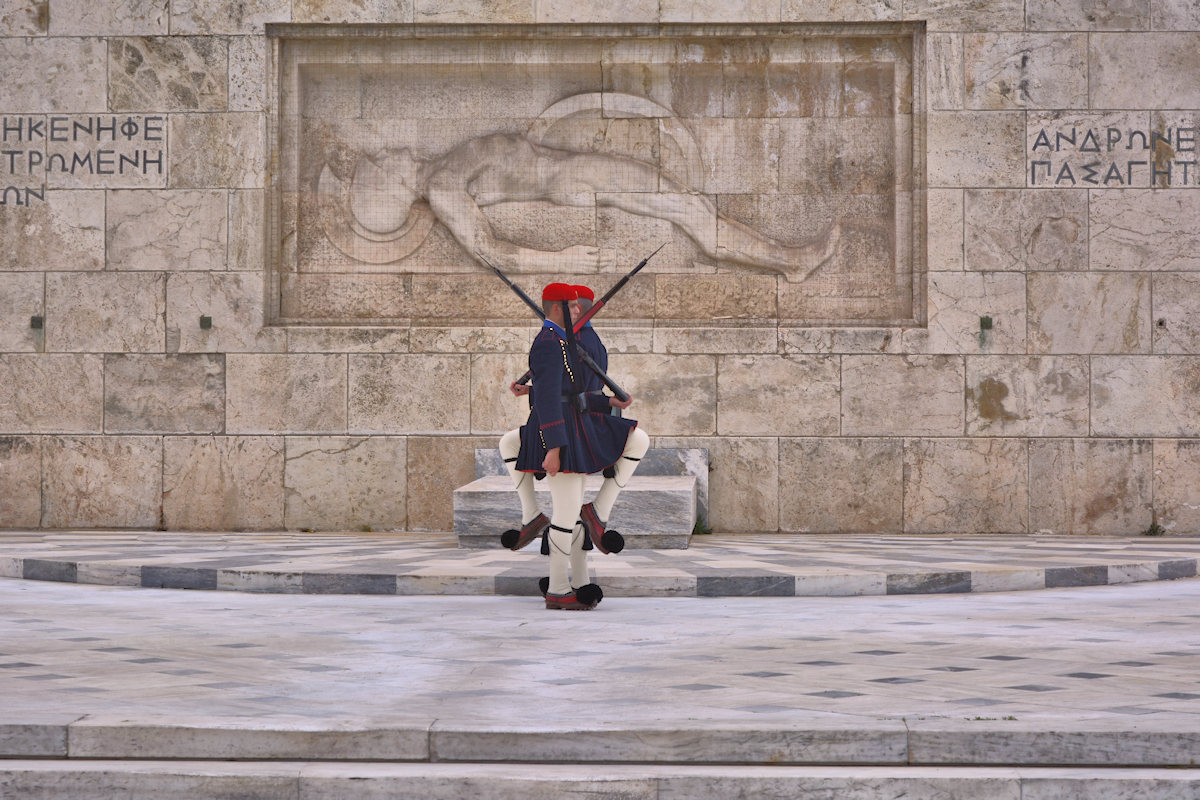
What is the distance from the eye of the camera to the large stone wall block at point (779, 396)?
13758 mm

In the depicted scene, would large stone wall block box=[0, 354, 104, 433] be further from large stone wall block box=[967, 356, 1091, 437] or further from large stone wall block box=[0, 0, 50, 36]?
large stone wall block box=[967, 356, 1091, 437]

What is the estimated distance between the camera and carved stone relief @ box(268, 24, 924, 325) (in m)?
14.1

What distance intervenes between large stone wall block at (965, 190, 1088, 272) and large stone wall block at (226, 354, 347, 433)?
20.4 feet

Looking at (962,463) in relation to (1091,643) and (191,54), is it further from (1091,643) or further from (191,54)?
(191,54)

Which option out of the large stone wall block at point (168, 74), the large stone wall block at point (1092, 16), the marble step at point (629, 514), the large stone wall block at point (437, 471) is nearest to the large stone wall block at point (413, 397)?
the large stone wall block at point (437, 471)

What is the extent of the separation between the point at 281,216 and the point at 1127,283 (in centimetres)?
823

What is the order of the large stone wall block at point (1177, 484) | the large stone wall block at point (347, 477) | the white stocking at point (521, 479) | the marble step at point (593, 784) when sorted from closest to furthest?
the marble step at point (593, 784)
the white stocking at point (521, 479)
the large stone wall block at point (1177, 484)
the large stone wall block at point (347, 477)

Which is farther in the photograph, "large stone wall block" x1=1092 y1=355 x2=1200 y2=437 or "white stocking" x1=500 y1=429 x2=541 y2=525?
"large stone wall block" x1=1092 y1=355 x2=1200 y2=437

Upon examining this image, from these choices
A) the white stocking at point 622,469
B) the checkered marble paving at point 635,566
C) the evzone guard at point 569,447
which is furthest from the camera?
the checkered marble paving at point 635,566

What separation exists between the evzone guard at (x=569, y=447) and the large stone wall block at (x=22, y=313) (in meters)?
7.28

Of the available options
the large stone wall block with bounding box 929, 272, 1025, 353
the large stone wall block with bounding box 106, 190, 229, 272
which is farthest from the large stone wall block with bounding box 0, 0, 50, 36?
the large stone wall block with bounding box 929, 272, 1025, 353

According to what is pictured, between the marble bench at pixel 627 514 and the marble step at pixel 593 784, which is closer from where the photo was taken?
the marble step at pixel 593 784

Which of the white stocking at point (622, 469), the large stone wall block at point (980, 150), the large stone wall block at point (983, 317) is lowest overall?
the white stocking at point (622, 469)

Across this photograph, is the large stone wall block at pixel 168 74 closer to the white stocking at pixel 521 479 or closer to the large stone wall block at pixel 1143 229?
the white stocking at pixel 521 479
